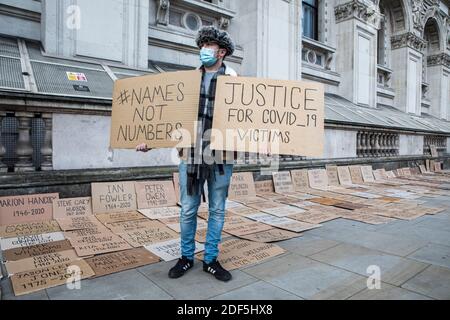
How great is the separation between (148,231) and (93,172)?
1.40 metres

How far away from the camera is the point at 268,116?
287 centimetres

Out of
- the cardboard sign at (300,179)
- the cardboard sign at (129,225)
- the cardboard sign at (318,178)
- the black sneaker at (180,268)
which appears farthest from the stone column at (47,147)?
the cardboard sign at (318,178)

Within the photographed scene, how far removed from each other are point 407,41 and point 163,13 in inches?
598

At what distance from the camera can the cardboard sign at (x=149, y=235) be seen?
356 centimetres

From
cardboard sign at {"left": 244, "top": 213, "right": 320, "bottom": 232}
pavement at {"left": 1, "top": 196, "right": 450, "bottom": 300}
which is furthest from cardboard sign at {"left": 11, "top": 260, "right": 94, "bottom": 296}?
cardboard sign at {"left": 244, "top": 213, "right": 320, "bottom": 232}

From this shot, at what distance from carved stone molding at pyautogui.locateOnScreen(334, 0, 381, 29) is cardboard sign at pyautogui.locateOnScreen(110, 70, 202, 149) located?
12975 mm

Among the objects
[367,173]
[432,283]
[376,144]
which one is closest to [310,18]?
[376,144]

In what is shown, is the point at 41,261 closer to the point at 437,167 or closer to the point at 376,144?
the point at 376,144

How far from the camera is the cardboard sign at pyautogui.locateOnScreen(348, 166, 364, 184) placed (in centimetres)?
898

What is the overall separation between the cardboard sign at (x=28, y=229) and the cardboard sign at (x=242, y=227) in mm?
2073

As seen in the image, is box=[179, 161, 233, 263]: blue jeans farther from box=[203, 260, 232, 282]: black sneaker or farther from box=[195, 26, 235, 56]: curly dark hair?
box=[195, 26, 235, 56]: curly dark hair

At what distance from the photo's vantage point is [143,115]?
9.82 feet
